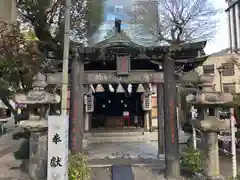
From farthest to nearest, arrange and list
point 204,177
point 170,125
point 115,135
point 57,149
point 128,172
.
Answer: point 115,135
point 128,172
point 170,125
point 204,177
point 57,149

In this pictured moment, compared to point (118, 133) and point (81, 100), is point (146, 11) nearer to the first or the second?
point (118, 133)

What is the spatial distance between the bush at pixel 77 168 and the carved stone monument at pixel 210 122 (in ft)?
12.7

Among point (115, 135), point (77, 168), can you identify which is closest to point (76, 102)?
point (77, 168)

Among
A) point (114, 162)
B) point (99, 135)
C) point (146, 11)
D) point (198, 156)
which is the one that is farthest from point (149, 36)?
point (198, 156)

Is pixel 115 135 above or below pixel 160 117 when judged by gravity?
below

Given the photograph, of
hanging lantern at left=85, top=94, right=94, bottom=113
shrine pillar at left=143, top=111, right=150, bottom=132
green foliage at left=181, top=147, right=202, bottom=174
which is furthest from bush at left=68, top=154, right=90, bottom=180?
shrine pillar at left=143, top=111, right=150, bottom=132

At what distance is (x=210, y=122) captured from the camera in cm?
775

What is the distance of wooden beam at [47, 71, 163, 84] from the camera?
28.8ft

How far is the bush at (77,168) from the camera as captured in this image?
6977 mm

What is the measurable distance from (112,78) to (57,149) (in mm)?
3448

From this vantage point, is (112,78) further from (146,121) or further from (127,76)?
(146,121)

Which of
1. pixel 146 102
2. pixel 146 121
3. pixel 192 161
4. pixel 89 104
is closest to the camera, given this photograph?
pixel 192 161

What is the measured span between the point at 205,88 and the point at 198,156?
234cm

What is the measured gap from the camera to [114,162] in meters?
10.8
